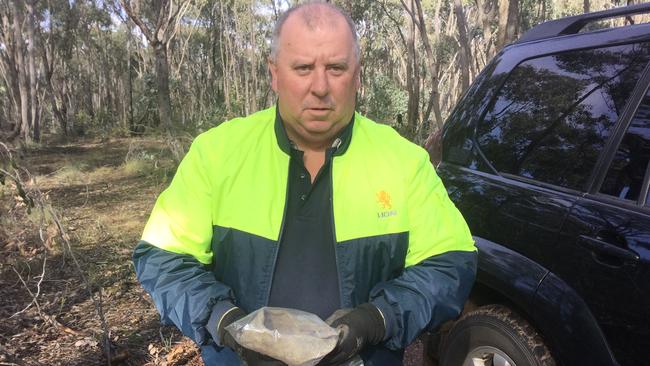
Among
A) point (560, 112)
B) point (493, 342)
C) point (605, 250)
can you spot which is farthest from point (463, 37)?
point (605, 250)

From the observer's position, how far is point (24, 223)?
6.62 m

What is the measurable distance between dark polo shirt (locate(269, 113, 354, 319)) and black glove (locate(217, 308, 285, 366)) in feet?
0.70

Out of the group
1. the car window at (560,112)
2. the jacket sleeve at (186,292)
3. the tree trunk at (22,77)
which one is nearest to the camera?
the jacket sleeve at (186,292)

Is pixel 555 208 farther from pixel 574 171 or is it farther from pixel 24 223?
pixel 24 223

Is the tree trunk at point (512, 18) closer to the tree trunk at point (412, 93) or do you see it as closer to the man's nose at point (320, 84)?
the tree trunk at point (412, 93)

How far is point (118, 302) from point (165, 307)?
3.86m

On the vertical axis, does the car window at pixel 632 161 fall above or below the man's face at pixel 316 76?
below

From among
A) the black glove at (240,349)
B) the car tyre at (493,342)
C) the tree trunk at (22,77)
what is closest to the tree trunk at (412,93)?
the car tyre at (493,342)

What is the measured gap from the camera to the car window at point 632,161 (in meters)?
2.07

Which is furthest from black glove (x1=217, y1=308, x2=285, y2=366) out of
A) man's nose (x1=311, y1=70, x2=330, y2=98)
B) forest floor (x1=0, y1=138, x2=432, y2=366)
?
forest floor (x1=0, y1=138, x2=432, y2=366)

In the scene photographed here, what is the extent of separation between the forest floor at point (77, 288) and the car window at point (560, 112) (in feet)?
4.62

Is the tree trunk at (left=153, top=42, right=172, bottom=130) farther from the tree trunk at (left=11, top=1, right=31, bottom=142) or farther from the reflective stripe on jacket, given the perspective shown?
the reflective stripe on jacket

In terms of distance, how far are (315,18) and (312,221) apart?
25.5 inches

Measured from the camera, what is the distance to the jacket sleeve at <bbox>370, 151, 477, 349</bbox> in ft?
5.25
